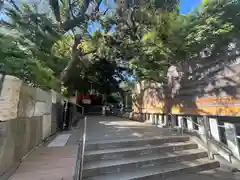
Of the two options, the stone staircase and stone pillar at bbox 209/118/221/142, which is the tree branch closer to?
the stone staircase

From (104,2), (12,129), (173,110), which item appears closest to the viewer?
(12,129)

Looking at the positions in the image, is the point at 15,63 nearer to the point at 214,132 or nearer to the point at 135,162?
the point at 135,162

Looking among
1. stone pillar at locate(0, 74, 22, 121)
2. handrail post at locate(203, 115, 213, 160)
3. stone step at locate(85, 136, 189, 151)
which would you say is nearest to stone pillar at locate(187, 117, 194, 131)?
stone step at locate(85, 136, 189, 151)

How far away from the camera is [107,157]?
3.89 meters

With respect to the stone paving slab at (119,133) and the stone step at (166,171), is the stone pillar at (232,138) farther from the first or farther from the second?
the stone paving slab at (119,133)

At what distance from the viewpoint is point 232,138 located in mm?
4176

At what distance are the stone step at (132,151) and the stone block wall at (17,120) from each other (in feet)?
4.08

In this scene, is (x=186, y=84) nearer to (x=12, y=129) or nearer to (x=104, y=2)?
(x=12, y=129)

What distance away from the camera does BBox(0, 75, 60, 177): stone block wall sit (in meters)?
2.61

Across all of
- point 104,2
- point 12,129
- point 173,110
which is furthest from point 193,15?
point 104,2

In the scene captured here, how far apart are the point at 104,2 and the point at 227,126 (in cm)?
884

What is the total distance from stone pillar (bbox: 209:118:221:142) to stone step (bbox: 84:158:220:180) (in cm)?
65

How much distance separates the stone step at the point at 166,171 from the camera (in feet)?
11.0

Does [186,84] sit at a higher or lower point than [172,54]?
lower
